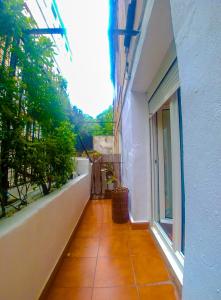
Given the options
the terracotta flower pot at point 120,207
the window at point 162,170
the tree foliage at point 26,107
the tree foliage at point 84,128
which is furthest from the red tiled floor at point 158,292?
the tree foliage at point 84,128

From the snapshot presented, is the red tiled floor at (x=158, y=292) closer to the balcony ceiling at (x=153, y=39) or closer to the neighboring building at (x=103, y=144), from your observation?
the balcony ceiling at (x=153, y=39)

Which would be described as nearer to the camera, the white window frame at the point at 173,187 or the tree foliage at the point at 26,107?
the tree foliage at the point at 26,107

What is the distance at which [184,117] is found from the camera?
3.18ft

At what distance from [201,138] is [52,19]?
347 cm

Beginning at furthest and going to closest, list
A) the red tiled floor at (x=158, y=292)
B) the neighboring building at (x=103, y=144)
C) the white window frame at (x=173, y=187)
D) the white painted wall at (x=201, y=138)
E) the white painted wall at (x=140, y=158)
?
1. the neighboring building at (x=103, y=144)
2. the white painted wall at (x=140, y=158)
3. the white window frame at (x=173, y=187)
4. the red tiled floor at (x=158, y=292)
5. the white painted wall at (x=201, y=138)

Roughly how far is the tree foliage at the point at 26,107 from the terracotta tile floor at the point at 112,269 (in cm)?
91

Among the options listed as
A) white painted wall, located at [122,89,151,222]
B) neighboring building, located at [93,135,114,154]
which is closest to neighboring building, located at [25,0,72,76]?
white painted wall, located at [122,89,151,222]

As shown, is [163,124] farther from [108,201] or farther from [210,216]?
[108,201]

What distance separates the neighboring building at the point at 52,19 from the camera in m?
2.59

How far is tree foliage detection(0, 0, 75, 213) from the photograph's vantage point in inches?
62.4

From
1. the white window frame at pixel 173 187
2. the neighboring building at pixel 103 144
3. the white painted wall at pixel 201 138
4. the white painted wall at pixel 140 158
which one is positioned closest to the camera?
the white painted wall at pixel 201 138

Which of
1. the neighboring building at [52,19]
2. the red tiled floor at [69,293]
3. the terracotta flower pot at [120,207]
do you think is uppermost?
the neighboring building at [52,19]

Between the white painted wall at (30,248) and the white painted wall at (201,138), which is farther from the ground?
the white painted wall at (201,138)

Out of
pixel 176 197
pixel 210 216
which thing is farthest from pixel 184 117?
pixel 176 197
